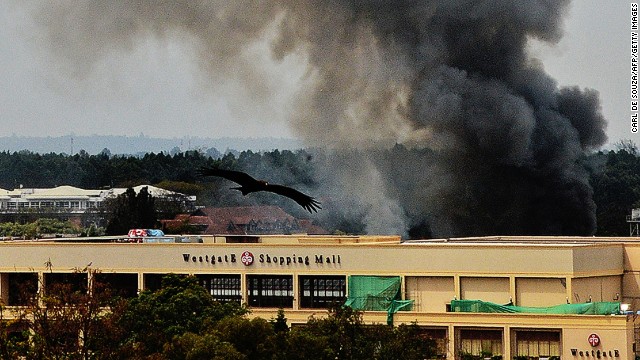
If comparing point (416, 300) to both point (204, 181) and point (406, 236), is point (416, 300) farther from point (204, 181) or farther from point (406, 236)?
point (204, 181)

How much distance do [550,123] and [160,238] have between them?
107 ft

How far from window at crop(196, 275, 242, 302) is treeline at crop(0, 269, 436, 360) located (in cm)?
852

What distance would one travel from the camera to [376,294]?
79312 mm

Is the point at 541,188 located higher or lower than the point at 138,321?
higher

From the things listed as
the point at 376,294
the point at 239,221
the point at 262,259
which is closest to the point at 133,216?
the point at 239,221

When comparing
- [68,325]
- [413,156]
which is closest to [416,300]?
[68,325]

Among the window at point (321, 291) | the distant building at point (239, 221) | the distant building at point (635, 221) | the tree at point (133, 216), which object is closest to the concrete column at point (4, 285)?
the window at point (321, 291)

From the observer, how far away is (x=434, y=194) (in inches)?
4865

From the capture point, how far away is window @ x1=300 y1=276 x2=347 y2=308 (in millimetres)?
80875

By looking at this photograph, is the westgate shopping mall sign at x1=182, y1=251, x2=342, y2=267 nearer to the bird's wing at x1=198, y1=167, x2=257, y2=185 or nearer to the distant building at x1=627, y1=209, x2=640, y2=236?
the distant building at x1=627, y1=209, x2=640, y2=236

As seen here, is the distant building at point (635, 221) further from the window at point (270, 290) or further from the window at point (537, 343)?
the window at point (537, 343)

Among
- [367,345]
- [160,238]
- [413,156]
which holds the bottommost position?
[367,345]

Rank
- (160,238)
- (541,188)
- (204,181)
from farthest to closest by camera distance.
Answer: (204,181) → (541,188) → (160,238)

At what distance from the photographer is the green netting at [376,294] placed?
78188mm
